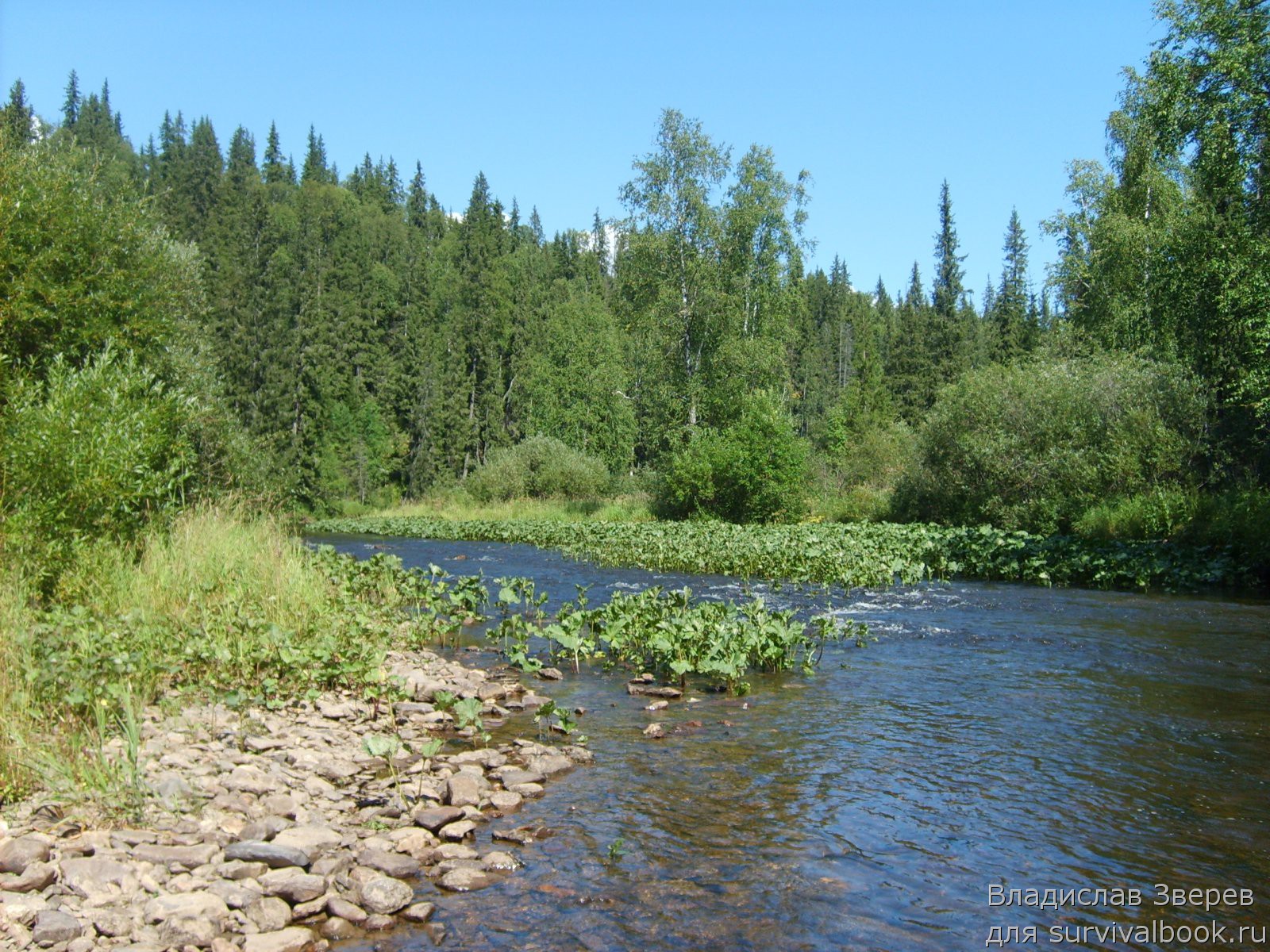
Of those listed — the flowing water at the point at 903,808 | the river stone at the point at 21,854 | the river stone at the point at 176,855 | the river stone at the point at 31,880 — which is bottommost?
the flowing water at the point at 903,808

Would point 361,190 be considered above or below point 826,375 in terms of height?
above

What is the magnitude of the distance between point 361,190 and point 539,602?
124 metres

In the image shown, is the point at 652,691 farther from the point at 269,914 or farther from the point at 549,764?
the point at 269,914

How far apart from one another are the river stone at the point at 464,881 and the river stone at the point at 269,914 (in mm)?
879

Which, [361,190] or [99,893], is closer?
[99,893]

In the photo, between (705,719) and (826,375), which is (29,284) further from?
(826,375)

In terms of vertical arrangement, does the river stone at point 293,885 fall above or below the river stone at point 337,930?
above

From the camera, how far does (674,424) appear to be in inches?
1480

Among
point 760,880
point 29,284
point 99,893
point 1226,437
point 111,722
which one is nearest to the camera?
point 99,893

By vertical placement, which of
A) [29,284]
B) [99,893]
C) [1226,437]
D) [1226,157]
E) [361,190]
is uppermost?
[361,190]

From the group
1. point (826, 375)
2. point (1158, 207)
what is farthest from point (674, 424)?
point (826, 375)

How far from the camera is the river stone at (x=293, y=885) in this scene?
489 cm

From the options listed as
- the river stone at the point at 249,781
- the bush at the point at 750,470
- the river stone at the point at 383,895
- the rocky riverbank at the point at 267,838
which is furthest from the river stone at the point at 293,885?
the bush at the point at 750,470

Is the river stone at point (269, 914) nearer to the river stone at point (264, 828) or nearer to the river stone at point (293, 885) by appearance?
the river stone at point (293, 885)
